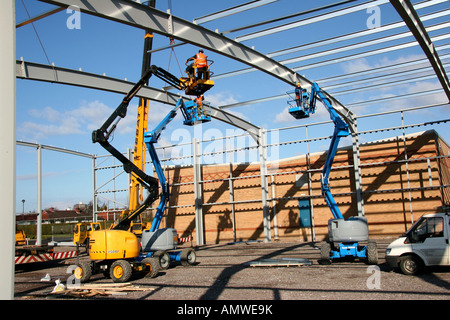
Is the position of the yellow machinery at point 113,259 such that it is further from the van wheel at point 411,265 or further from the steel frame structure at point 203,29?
the van wheel at point 411,265

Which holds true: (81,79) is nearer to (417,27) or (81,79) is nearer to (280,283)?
(280,283)

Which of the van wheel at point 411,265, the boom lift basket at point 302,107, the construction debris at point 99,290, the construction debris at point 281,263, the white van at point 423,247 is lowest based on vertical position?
the construction debris at point 281,263

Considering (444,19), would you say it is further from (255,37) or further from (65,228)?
(65,228)

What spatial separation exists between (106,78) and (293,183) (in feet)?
44.1

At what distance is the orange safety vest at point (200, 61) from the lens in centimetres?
1428

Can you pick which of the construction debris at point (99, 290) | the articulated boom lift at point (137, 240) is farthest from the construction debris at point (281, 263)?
the construction debris at point (99, 290)

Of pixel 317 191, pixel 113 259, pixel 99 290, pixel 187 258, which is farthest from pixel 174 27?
pixel 317 191

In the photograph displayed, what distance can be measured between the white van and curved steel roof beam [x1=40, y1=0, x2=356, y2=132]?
880 cm

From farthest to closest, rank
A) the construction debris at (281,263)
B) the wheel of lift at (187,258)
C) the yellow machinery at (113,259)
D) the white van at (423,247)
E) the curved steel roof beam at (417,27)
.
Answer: the wheel of lift at (187,258) → the construction debris at (281,263) → the yellow machinery at (113,259) → the curved steel roof beam at (417,27) → the white van at (423,247)

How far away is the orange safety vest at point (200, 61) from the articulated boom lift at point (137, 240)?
924 millimetres

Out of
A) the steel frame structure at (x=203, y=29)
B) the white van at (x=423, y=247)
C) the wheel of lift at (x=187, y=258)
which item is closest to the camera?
the white van at (x=423, y=247)

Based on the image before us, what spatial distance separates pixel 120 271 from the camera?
12.4 m

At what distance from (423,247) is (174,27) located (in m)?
10.3
